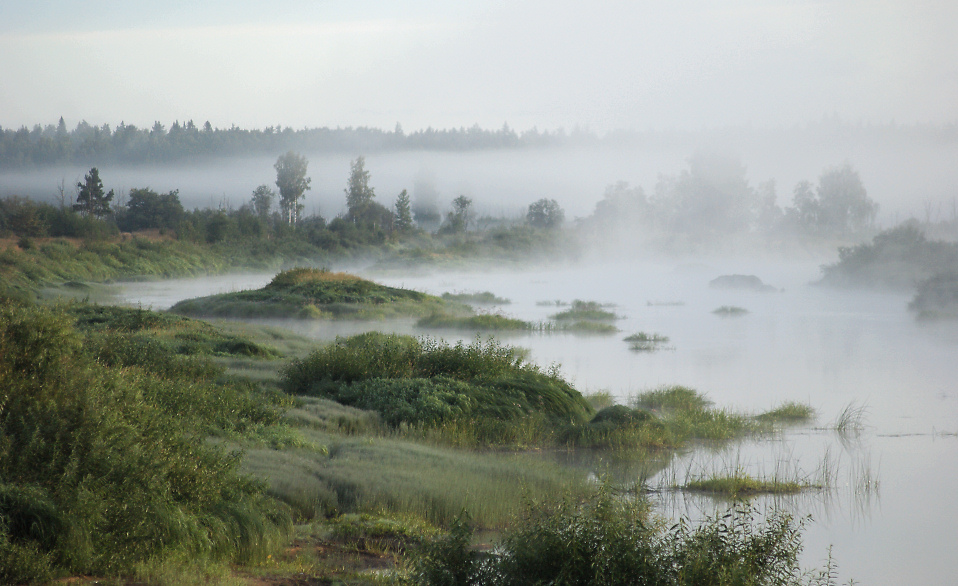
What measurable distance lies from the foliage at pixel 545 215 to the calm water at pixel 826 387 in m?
54.1

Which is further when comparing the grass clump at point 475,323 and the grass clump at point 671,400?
the grass clump at point 475,323

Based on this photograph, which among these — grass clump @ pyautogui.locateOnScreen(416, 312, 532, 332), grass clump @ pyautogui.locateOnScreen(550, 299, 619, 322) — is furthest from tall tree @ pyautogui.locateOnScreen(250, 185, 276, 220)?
grass clump @ pyautogui.locateOnScreen(416, 312, 532, 332)

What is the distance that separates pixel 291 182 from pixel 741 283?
51390 mm

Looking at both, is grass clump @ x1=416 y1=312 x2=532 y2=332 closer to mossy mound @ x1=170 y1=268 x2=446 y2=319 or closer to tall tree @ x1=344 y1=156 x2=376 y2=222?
mossy mound @ x1=170 y1=268 x2=446 y2=319

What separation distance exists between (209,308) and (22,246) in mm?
22862

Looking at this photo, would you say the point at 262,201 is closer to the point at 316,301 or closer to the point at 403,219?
the point at 403,219

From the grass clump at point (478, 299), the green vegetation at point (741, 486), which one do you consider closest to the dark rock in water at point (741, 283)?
the grass clump at point (478, 299)

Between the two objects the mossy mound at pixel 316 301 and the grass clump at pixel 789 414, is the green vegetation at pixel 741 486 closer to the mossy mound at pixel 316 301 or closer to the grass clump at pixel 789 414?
the grass clump at pixel 789 414

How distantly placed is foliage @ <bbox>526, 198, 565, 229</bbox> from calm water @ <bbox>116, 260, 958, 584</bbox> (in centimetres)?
5411

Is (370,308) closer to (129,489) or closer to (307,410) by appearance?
(307,410)

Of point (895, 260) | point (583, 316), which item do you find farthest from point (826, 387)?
point (895, 260)

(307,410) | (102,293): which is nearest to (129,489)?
(307,410)

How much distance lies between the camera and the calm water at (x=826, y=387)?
25.9 feet

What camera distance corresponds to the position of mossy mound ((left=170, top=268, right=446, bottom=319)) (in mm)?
28875
